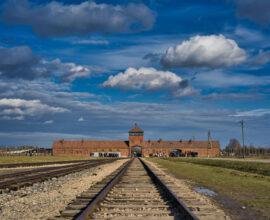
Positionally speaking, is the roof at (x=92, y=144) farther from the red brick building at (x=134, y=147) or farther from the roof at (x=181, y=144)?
the roof at (x=181, y=144)

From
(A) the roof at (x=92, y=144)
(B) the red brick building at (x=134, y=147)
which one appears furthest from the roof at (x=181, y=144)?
(A) the roof at (x=92, y=144)

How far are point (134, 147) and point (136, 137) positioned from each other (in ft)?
12.9

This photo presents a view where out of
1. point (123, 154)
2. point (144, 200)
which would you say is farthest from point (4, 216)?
point (123, 154)

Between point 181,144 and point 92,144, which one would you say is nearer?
point 92,144

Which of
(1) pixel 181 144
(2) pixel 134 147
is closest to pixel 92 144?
(2) pixel 134 147

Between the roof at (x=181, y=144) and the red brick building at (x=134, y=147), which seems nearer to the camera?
the red brick building at (x=134, y=147)

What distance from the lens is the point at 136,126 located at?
11294 centimetres

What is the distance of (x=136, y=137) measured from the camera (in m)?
112

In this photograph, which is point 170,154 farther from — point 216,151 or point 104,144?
point 104,144

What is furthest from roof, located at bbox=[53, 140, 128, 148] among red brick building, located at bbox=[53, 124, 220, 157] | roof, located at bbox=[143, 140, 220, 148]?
roof, located at bbox=[143, 140, 220, 148]

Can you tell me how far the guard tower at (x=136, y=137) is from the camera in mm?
110500

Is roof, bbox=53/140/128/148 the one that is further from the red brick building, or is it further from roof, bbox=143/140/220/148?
roof, bbox=143/140/220/148

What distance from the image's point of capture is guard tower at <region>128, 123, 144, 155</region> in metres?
110

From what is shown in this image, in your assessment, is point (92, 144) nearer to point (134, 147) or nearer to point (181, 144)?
point (134, 147)
